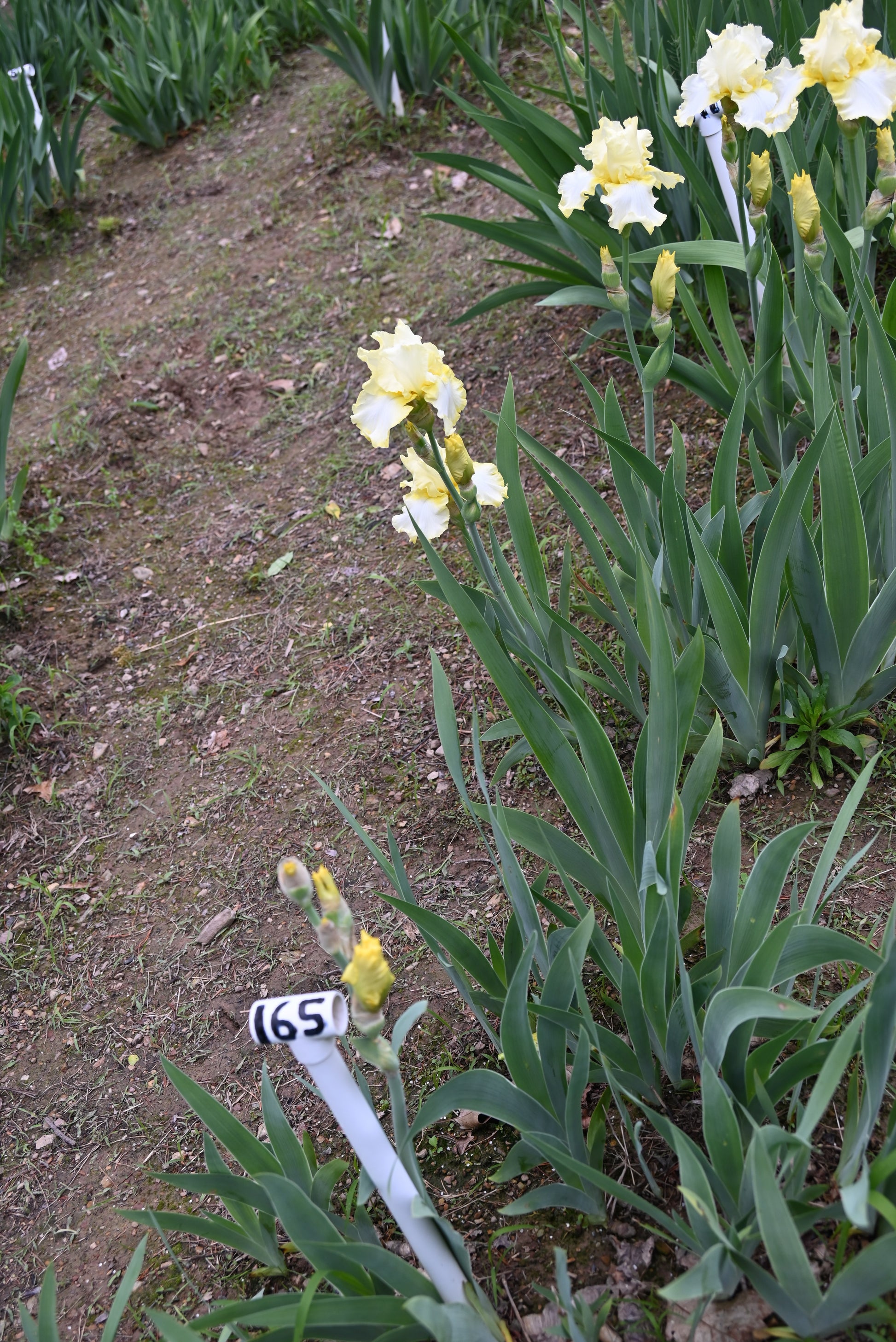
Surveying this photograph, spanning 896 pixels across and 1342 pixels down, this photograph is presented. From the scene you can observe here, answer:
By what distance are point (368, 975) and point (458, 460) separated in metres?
0.65

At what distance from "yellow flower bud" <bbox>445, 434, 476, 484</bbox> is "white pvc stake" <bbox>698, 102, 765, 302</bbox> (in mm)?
748

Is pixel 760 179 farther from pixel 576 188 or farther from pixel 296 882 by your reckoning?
pixel 296 882

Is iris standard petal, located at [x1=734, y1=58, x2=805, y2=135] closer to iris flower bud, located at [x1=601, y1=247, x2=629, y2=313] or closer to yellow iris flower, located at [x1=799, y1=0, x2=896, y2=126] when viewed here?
yellow iris flower, located at [x1=799, y1=0, x2=896, y2=126]

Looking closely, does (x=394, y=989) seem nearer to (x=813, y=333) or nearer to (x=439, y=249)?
(x=813, y=333)

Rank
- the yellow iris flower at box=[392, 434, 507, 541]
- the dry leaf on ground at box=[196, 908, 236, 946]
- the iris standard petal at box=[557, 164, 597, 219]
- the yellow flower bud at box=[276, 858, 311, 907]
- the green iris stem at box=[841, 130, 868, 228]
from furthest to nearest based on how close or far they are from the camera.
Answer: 1. the dry leaf on ground at box=[196, 908, 236, 946]
2. the green iris stem at box=[841, 130, 868, 228]
3. the iris standard petal at box=[557, 164, 597, 219]
4. the yellow iris flower at box=[392, 434, 507, 541]
5. the yellow flower bud at box=[276, 858, 311, 907]

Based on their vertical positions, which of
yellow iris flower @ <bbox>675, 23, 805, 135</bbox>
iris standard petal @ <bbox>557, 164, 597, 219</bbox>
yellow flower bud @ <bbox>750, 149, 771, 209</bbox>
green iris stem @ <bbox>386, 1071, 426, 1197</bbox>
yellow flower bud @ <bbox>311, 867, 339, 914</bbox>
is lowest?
green iris stem @ <bbox>386, 1071, 426, 1197</bbox>

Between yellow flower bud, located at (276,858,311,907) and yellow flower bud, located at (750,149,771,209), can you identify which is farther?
yellow flower bud, located at (750,149,771,209)

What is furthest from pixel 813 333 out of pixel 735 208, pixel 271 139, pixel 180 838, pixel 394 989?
pixel 271 139

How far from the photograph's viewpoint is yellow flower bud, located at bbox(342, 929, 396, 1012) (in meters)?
0.80

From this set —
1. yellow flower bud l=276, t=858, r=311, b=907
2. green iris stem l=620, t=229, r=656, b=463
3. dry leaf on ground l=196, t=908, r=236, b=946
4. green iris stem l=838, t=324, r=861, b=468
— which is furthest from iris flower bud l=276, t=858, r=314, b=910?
green iris stem l=838, t=324, r=861, b=468

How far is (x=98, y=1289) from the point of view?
1.34m

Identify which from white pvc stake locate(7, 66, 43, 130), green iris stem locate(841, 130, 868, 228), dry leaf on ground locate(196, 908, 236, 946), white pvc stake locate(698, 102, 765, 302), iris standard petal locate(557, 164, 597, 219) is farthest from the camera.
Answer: white pvc stake locate(7, 66, 43, 130)

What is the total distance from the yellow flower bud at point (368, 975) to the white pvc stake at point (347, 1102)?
0.07 ft

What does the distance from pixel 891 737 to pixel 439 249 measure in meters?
2.31
